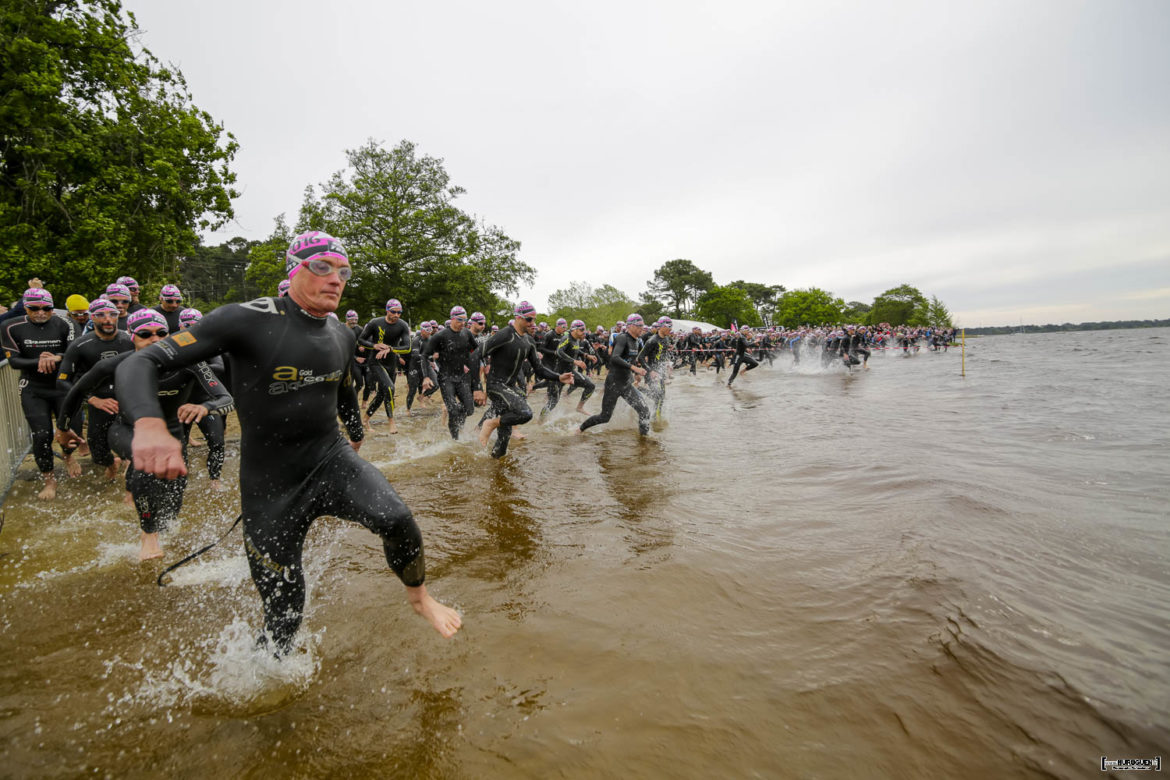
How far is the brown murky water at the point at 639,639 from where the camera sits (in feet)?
6.76

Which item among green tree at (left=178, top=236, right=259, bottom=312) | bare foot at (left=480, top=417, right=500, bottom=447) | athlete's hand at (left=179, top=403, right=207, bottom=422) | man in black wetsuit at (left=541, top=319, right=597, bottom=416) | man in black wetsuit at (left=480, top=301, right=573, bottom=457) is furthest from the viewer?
green tree at (left=178, top=236, right=259, bottom=312)

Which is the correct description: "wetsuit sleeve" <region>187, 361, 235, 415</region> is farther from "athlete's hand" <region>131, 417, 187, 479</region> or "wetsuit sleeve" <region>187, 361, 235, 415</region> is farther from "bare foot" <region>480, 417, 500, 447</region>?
"bare foot" <region>480, 417, 500, 447</region>

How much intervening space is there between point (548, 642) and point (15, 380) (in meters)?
8.74

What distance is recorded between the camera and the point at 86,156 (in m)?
15.5

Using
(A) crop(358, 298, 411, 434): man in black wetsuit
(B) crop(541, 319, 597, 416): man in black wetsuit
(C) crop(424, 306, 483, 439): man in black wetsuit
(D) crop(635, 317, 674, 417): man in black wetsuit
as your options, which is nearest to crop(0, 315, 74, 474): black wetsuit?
(A) crop(358, 298, 411, 434): man in black wetsuit

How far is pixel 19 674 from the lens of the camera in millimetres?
2592

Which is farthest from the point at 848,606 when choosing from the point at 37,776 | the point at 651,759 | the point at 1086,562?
the point at 37,776

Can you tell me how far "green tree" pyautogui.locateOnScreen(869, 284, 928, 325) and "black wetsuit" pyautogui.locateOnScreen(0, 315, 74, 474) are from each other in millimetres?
127493

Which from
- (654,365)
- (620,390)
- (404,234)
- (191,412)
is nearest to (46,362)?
(191,412)

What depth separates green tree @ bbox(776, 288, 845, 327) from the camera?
97812mm

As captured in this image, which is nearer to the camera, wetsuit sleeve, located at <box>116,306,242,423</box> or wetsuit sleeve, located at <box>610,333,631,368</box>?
wetsuit sleeve, located at <box>116,306,242,423</box>

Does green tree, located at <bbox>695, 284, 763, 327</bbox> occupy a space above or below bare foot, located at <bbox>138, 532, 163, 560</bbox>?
above

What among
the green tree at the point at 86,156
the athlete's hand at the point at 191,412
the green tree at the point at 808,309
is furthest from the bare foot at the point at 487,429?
the green tree at the point at 808,309

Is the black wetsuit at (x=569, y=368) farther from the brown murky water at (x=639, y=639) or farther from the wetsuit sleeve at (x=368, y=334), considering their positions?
the brown murky water at (x=639, y=639)
